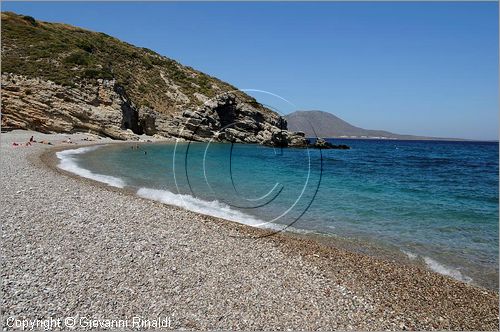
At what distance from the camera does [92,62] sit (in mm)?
63344

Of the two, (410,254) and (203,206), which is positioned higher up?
(203,206)

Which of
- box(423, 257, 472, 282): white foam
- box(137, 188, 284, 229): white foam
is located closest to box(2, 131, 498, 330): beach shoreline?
box(423, 257, 472, 282): white foam

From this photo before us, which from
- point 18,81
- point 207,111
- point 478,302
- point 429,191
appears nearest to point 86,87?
point 18,81

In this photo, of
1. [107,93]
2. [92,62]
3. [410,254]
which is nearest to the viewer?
[410,254]

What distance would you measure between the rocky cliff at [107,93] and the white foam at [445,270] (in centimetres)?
1426

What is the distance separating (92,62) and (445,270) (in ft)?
219

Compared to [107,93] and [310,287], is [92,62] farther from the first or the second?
[310,287]

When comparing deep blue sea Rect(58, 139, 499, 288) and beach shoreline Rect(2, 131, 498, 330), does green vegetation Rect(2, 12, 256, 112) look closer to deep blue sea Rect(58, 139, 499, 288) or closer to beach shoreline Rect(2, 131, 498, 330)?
deep blue sea Rect(58, 139, 499, 288)

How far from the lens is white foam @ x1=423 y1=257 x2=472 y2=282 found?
10.1 meters

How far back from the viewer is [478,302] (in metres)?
8.45

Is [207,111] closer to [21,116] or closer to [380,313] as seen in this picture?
[21,116]

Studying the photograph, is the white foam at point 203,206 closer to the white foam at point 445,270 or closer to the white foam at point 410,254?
the white foam at point 410,254

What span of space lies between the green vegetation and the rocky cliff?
14 centimetres

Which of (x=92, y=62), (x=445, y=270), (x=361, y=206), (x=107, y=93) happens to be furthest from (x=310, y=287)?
(x=92, y=62)
